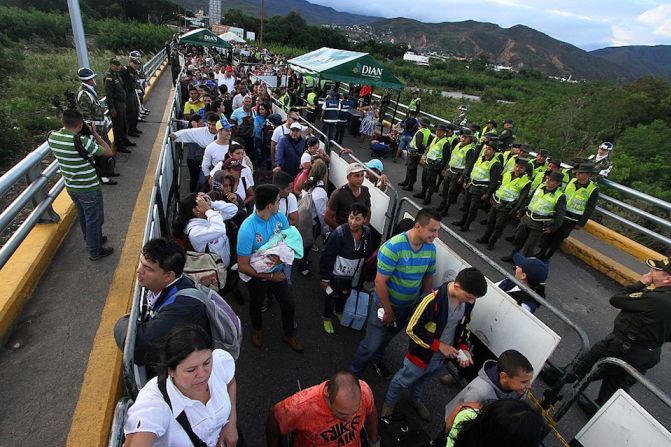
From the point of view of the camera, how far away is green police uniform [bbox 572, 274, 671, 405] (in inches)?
130

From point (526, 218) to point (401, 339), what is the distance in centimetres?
356

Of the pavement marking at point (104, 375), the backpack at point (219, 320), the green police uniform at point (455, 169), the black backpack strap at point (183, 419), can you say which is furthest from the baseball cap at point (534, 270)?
the green police uniform at point (455, 169)

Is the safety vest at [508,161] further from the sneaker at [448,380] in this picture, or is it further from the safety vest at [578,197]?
the sneaker at [448,380]

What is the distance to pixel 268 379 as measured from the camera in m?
3.68

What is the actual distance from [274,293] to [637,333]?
11.8 feet

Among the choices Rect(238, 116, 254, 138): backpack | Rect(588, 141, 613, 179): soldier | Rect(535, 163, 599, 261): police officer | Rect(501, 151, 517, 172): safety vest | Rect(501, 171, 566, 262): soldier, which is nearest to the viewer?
Rect(501, 171, 566, 262): soldier

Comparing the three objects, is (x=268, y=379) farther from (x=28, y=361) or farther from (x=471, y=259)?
(x=471, y=259)

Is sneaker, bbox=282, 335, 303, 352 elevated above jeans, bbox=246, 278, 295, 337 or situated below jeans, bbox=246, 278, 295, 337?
below

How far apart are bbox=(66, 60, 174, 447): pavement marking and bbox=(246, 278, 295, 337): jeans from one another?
126 centimetres

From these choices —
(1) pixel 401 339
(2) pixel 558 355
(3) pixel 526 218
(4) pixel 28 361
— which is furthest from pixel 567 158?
(4) pixel 28 361

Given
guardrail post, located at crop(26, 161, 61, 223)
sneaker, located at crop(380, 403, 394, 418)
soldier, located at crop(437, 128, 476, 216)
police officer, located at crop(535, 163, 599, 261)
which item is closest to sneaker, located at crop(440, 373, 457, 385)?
sneaker, located at crop(380, 403, 394, 418)

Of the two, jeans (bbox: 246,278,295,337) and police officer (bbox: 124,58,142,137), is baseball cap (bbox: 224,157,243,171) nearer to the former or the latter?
jeans (bbox: 246,278,295,337)

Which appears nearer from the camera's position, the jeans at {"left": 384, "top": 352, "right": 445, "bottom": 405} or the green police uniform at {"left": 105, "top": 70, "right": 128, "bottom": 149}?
the jeans at {"left": 384, "top": 352, "right": 445, "bottom": 405}

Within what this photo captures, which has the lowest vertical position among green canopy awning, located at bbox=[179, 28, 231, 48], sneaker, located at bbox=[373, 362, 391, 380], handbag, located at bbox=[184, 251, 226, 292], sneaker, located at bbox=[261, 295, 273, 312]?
sneaker, located at bbox=[261, 295, 273, 312]
